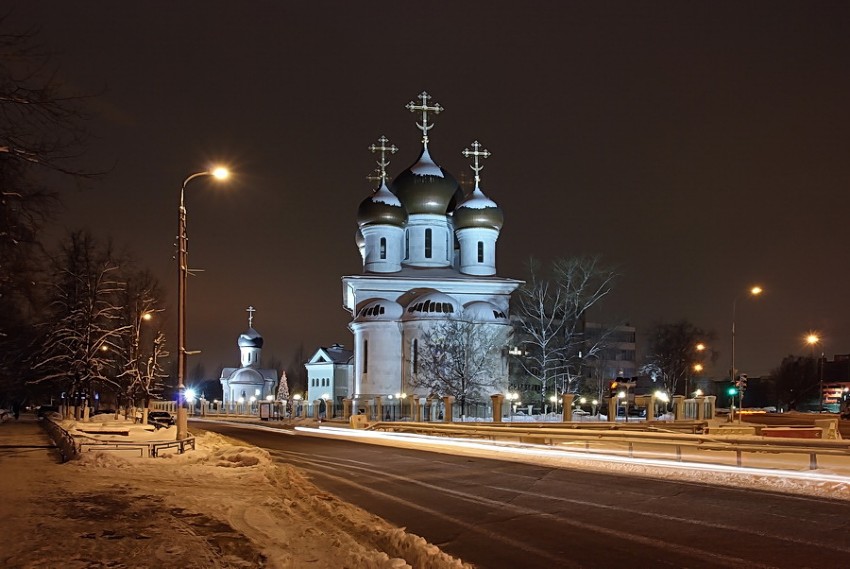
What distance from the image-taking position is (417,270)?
71.0 meters

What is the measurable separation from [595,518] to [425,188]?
61.1 meters

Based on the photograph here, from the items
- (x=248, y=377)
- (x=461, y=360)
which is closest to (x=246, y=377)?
(x=248, y=377)

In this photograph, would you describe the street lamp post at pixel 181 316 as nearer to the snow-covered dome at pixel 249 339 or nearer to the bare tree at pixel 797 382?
the bare tree at pixel 797 382

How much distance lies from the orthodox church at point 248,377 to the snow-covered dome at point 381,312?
135 feet

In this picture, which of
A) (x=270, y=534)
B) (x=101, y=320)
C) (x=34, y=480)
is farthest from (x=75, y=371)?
(x=270, y=534)

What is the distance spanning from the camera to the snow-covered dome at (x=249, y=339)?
11488cm

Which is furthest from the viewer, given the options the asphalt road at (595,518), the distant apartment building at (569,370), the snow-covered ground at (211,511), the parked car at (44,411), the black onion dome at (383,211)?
the black onion dome at (383,211)

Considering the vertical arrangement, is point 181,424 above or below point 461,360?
below

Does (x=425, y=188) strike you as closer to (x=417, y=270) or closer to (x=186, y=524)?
(x=417, y=270)

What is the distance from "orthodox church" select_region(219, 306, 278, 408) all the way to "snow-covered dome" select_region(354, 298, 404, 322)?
135ft

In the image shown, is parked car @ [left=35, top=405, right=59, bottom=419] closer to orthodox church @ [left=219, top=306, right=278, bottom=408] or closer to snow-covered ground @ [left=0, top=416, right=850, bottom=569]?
orthodox church @ [left=219, top=306, right=278, bottom=408]

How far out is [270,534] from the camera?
9.77 metres

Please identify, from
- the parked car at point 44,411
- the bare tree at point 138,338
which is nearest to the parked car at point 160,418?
the bare tree at point 138,338

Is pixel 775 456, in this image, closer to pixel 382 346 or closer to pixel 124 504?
pixel 124 504
